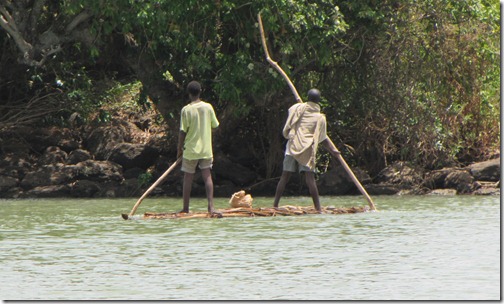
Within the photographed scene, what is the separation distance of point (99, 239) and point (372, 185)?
8849 millimetres

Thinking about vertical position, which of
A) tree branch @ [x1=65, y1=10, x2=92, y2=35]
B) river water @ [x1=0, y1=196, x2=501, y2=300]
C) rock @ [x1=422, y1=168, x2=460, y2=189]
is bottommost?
river water @ [x1=0, y1=196, x2=501, y2=300]

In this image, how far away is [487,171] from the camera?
19.2 meters

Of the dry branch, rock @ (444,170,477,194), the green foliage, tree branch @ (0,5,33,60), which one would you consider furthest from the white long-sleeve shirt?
tree branch @ (0,5,33,60)

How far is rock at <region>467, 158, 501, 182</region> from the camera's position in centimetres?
1911

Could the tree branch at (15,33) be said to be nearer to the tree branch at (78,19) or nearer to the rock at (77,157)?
the tree branch at (78,19)

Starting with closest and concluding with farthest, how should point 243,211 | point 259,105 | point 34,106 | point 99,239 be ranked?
point 99,239 < point 243,211 < point 259,105 < point 34,106

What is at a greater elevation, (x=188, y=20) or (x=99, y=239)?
(x=188, y=20)

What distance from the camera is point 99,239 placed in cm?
1131

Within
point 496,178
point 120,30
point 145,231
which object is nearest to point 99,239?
point 145,231

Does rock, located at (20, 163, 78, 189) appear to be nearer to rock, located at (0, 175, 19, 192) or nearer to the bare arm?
rock, located at (0, 175, 19, 192)

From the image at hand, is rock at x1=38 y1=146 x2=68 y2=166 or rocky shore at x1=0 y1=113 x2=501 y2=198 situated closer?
rocky shore at x1=0 y1=113 x2=501 y2=198

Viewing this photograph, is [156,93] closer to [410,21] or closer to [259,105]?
[259,105]

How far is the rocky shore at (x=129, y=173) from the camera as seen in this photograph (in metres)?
19.1

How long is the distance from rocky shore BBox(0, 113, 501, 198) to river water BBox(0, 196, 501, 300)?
14.5 ft
